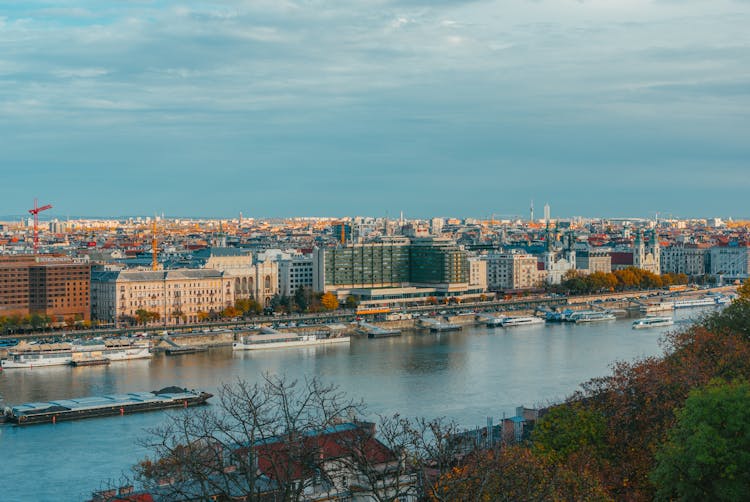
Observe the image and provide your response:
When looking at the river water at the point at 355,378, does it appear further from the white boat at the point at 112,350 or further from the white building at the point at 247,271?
the white building at the point at 247,271

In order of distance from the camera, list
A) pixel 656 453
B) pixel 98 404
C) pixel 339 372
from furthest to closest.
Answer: pixel 339 372 → pixel 98 404 → pixel 656 453

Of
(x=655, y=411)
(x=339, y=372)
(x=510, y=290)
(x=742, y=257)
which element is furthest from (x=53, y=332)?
(x=742, y=257)

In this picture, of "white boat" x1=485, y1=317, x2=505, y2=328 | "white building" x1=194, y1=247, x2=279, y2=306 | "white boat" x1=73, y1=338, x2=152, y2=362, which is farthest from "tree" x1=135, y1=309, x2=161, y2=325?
"white boat" x1=485, y1=317, x2=505, y2=328

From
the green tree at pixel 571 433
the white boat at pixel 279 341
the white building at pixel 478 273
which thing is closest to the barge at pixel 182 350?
the white boat at pixel 279 341

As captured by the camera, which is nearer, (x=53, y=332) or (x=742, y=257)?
(x=53, y=332)

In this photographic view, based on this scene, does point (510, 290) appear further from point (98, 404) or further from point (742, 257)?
point (98, 404)

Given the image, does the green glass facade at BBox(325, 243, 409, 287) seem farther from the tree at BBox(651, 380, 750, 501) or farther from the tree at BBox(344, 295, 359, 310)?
the tree at BBox(651, 380, 750, 501)

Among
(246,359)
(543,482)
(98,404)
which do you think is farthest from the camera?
(246,359)
